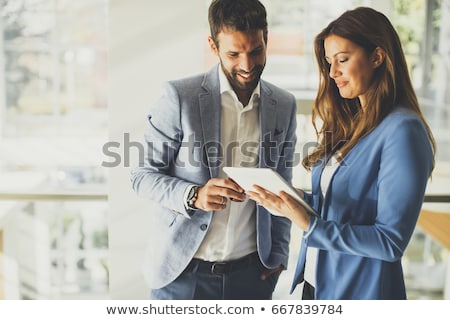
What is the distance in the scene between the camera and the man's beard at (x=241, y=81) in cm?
174

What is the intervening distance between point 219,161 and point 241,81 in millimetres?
288

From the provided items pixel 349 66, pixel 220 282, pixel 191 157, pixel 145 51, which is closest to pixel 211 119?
pixel 191 157

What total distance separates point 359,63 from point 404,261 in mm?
854

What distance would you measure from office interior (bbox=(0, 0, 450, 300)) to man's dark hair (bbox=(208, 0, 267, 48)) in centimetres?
8

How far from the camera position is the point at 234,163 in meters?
1.79

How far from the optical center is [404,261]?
6.51 ft

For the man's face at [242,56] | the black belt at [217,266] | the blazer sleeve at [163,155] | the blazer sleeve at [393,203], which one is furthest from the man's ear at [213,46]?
the black belt at [217,266]

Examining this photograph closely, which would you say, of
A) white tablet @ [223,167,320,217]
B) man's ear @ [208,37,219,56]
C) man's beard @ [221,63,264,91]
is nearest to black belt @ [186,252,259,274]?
white tablet @ [223,167,320,217]

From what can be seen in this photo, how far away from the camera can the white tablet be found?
1.49m

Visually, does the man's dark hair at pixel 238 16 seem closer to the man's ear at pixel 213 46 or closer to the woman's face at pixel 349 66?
the man's ear at pixel 213 46

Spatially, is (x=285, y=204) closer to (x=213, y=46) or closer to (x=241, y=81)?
(x=241, y=81)

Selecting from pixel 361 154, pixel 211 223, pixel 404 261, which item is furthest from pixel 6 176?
pixel 404 261

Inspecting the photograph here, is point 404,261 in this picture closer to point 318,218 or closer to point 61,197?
point 318,218

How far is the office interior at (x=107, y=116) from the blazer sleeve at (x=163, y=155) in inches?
2.7
